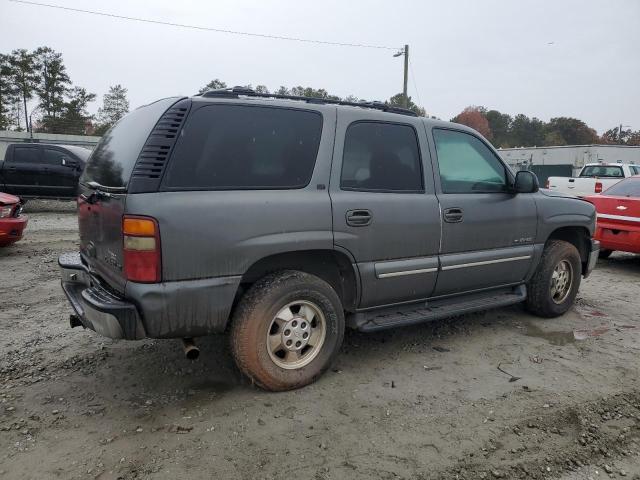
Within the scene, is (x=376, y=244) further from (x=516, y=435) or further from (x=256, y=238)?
(x=516, y=435)

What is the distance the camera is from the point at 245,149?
10.1 ft

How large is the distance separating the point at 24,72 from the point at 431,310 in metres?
54.4

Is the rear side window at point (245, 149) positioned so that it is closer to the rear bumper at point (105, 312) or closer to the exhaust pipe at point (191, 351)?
the rear bumper at point (105, 312)

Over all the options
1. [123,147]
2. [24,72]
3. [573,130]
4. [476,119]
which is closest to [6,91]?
[24,72]

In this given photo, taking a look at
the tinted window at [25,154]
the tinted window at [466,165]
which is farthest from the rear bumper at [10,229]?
the tinted window at [466,165]

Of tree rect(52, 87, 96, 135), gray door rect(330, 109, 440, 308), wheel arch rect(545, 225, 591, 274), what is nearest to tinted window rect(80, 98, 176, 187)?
gray door rect(330, 109, 440, 308)

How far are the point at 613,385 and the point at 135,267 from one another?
3.34 m

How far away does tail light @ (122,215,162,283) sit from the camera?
107 inches

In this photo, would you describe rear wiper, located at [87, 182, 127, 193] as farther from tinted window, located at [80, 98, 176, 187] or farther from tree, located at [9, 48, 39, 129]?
tree, located at [9, 48, 39, 129]

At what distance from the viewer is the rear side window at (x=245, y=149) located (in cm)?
290

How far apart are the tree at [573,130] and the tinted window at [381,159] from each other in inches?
3711

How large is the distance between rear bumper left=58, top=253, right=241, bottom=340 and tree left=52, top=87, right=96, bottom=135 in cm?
5107

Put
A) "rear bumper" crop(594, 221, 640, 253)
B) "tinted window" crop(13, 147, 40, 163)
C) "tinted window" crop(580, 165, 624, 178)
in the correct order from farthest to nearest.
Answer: "tinted window" crop(580, 165, 624, 178) < "tinted window" crop(13, 147, 40, 163) < "rear bumper" crop(594, 221, 640, 253)

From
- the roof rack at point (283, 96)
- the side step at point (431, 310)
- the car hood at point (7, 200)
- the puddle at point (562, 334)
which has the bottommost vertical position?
the puddle at point (562, 334)
